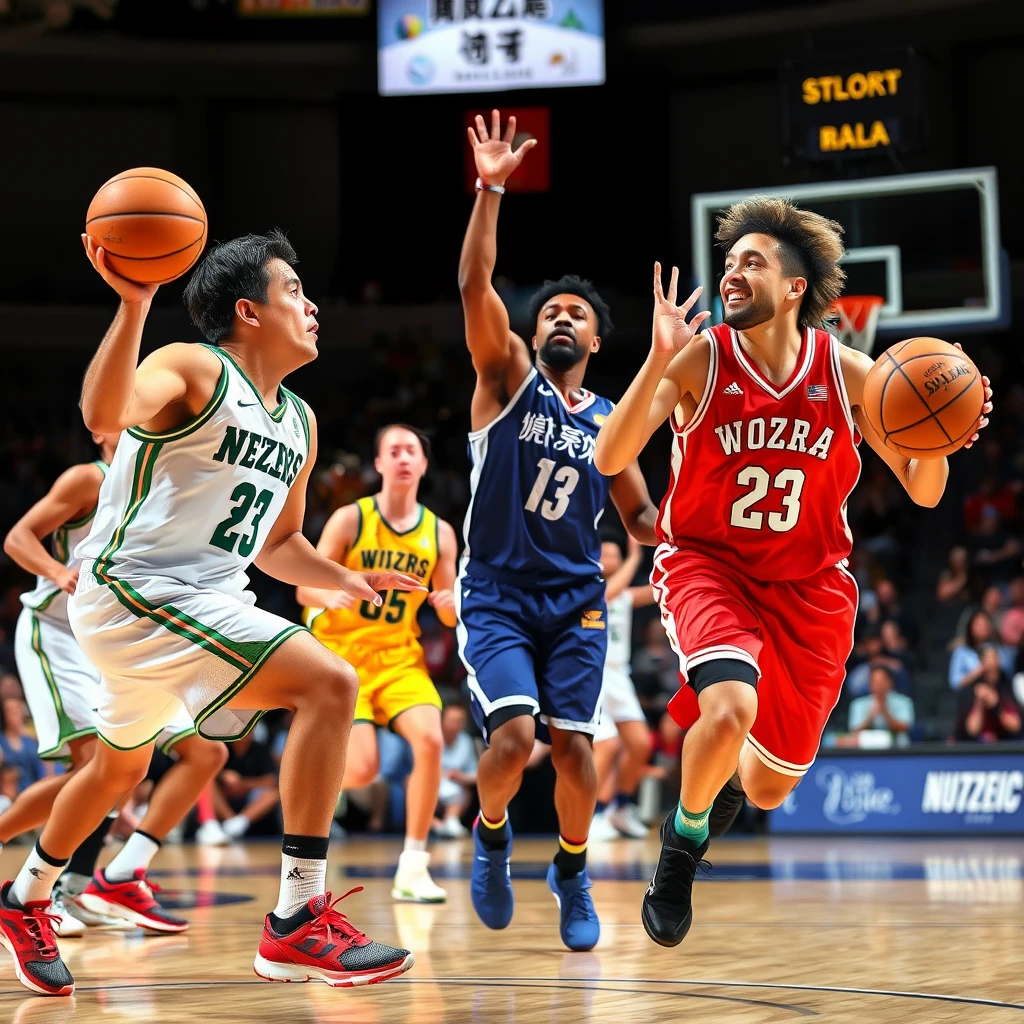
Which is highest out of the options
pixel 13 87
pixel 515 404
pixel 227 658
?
pixel 13 87

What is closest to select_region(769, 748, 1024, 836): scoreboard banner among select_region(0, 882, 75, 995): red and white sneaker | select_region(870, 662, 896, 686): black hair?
select_region(870, 662, 896, 686): black hair

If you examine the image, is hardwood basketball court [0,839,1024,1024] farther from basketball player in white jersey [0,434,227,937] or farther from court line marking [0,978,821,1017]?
basketball player in white jersey [0,434,227,937]

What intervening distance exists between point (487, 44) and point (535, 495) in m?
12.1

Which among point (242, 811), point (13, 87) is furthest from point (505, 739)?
point (13, 87)

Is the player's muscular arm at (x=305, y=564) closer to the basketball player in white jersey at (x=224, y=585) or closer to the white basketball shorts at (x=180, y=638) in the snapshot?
the basketball player in white jersey at (x=224, y=585)

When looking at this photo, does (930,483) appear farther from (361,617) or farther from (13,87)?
(13,87)

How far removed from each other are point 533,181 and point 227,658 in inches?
631

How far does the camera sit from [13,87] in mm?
19594

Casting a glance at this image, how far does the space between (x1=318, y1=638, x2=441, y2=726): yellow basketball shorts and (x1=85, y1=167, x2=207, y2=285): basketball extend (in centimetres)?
365

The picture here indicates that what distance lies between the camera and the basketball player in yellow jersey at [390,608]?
7.02 metres

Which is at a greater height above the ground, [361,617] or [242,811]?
[361,617]

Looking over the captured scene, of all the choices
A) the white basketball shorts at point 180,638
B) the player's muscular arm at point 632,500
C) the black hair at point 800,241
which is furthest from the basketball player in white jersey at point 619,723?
the white basketball shorts at point 180,638

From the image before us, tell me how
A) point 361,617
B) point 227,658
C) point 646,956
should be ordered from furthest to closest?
point 361,617 → point 646,956 → point 227,658

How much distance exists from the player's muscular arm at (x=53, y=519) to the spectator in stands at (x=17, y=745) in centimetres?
629
